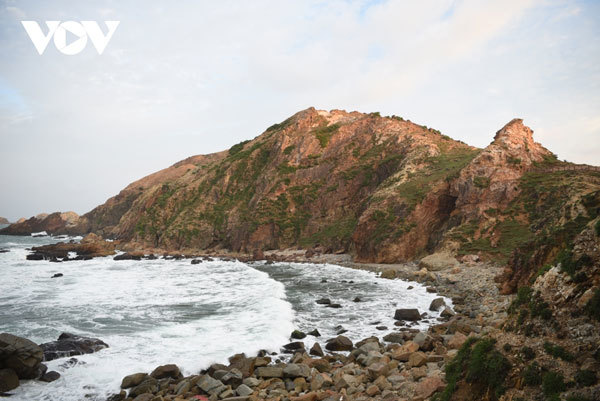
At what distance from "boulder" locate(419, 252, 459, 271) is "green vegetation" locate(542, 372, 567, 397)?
93.6 ft

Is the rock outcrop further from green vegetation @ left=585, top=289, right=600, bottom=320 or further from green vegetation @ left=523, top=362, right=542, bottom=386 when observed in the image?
green vegetation @ left=523, top=362, right=542, bottom=386

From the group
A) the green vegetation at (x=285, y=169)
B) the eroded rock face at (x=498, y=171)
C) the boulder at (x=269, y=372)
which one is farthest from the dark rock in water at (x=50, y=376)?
the green vegetation at (x=285, y=169)

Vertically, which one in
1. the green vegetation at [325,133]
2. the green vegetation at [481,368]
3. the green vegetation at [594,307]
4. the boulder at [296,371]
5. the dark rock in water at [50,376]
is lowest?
the dark rock in water at [50,376]

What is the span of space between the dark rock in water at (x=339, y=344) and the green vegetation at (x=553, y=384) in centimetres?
955

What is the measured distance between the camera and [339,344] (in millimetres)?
14969

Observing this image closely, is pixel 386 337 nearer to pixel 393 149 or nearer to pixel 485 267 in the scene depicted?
pixel 485 267

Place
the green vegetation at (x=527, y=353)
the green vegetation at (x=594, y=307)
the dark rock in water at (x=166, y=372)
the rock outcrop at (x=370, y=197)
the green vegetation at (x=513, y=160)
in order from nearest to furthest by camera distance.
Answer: the green vegetation at (x=594, y=307) < the green vegetation at (x=527, y=353) < the dark rock in water at (x=166, y=372) < the rock outcrop at (x=370, y=197) < the green vegetation at (x=513, y=160)

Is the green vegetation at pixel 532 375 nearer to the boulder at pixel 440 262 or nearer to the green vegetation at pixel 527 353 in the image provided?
the green vegetation at pixel 527 353

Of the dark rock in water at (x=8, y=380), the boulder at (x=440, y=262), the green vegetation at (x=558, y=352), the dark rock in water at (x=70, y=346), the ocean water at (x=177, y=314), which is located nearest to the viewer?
the green vegetation at (x=558, y=352)

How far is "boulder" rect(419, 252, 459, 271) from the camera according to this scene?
3353 centimetres

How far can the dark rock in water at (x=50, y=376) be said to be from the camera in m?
12.2

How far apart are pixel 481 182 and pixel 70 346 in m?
40.1

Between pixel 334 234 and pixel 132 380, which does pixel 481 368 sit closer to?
pixel 132 380

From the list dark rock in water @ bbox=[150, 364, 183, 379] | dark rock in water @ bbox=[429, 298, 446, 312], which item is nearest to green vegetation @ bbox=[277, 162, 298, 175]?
dark rock in water @ bbox=[429, 298, 446, 312]
